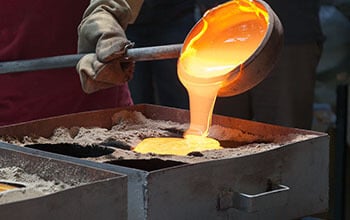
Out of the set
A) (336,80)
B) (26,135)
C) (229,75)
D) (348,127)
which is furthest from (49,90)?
(336,80)

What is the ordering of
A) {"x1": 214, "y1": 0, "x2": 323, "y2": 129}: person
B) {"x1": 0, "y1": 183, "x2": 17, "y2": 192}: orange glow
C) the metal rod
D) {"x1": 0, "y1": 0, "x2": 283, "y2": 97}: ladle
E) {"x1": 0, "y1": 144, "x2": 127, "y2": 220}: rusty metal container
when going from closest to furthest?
{"x1": 0, "y1": 144, "x2": 127, "y2": 220}: rusty metal container, {"x1": 0, "y1": 183, "x2": 17, "y2": 192}: orange glow, {"x1": 0, "y1": 0, "x2": 283, "y2": 97}: ladle, the metal rod, {"x1": 214, "y1": 0, "x2": 323, "y2": 129}: person

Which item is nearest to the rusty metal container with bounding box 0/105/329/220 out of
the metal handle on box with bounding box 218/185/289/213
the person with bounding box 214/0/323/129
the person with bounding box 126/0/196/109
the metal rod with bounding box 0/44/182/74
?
the metal handle on box with bounding box 218/185/289/213

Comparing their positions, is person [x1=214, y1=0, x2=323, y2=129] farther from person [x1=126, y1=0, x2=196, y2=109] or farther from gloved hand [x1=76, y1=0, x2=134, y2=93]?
gloved hand [x1=76, y1=0, x2=134, y2=93]

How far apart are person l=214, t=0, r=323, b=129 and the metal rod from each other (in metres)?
1.18

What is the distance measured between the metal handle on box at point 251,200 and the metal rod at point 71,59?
343 millimetres

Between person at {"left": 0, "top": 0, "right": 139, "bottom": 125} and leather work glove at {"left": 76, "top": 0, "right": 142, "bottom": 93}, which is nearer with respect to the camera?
leather work glove at {"left": 76, "top": 0, "right": 142, "bottom": 93}

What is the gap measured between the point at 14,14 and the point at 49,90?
181mm

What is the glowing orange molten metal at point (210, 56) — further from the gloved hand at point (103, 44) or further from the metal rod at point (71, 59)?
the gloved hand at point (103, 44)

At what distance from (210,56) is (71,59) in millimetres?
310

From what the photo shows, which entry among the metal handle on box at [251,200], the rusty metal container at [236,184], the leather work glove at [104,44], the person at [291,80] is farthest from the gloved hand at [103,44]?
the person at [291,80]

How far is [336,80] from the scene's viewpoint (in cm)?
312

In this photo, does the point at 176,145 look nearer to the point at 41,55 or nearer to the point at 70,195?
the point at 70,195

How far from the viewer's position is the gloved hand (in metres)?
1.49

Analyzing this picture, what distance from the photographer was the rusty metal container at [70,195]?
3.02ft
